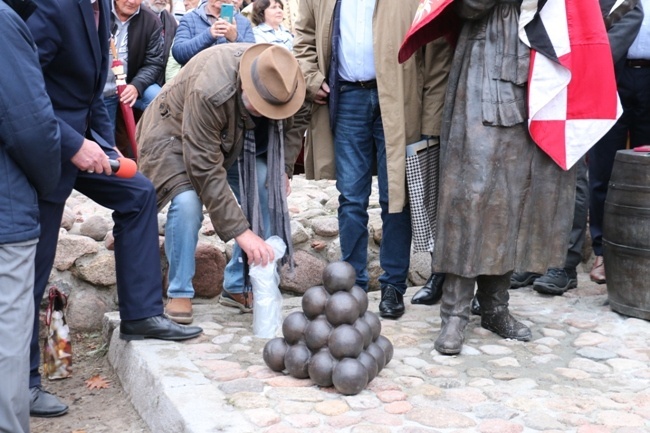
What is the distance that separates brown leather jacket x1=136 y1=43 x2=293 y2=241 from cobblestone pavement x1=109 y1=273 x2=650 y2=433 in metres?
0.70

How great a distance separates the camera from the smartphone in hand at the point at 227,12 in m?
6.32

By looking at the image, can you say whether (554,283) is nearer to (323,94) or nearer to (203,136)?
(323,94)

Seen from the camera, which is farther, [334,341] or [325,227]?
[325,227]

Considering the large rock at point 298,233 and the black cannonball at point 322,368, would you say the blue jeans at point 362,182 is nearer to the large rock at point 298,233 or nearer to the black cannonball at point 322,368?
the large rock at point 298,233

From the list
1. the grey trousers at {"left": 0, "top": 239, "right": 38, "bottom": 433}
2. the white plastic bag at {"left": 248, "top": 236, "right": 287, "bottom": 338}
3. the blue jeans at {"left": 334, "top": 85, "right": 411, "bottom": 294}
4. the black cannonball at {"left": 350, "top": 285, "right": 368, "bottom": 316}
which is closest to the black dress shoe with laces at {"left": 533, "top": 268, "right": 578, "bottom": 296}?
the blue jeans at {"left": 334, "top": 85, "right": 411, "bottom": 294}

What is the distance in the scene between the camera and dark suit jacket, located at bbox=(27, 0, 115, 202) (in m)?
3.32

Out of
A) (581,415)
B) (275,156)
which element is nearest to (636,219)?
(581,415)

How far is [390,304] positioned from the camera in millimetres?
4652

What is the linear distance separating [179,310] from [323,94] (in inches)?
52.3

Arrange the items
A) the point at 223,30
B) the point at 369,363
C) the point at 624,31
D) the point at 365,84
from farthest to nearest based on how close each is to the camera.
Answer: the point at 223,30
the point at 624,31
the point at 365,84
the point at 369,363

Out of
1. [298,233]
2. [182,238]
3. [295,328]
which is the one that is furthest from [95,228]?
[295,328]

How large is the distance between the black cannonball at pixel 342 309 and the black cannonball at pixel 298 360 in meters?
0.18

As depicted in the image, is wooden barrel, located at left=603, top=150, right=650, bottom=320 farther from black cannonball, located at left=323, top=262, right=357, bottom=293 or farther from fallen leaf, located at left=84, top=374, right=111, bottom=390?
fallen leaf, located at left=84, top=374, right=111, bottom=390

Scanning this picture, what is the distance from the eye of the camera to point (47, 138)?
287cm
